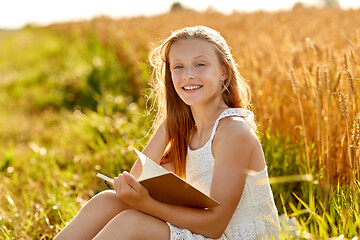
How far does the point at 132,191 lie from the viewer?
68.6 inches

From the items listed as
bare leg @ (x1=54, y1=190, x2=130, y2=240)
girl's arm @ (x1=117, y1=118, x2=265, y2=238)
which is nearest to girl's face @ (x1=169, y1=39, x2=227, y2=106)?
girl's arm @ (x1=117, y1=118, x2=265, y2=238)

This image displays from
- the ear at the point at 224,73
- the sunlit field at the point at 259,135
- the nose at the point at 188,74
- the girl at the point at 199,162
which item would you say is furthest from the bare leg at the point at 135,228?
the ear at the point at 224,73

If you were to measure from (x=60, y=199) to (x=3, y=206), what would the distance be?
14.7 inches

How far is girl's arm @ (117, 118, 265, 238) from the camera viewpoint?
5.82 feet

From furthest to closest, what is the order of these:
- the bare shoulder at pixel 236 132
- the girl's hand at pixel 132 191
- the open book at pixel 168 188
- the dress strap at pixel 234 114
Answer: the dress strap at pixel 234 114 < the bare shoulder at pixel 236 132 < the girl's hand at pixel 132 191 < the open book at pixel 168 188

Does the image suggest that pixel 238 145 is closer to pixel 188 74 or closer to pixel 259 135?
pixel 188 74

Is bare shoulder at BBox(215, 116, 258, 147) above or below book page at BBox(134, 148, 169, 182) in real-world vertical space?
above

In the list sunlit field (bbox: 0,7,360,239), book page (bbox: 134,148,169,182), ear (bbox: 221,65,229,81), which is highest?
ear (bbox: 221,65,229,81)

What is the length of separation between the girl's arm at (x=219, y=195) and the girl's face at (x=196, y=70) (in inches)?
11.4

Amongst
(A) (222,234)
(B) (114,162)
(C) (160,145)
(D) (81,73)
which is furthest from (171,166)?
(D) (81,73)

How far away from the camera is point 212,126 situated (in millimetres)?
2096

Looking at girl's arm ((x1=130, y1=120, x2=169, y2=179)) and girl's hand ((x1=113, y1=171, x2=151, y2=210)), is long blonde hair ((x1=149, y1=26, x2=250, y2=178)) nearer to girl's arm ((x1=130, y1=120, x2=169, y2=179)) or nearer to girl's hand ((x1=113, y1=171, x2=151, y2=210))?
girl's arm ((x1=130, y1=120, x2=169, y2=179))

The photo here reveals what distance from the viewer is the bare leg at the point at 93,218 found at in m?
2.03

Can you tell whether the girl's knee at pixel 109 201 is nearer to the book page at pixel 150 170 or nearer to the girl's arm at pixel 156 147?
the girl's arm at pixel 156 147
